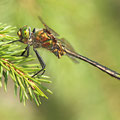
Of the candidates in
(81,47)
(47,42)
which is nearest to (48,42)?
(47,42)

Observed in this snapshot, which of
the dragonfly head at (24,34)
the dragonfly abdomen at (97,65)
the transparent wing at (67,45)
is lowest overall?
the dragonfly abdomen at (97,65)

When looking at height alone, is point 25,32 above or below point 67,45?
above

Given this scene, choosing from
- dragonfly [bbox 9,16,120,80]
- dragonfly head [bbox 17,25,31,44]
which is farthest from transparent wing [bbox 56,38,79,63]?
dragonfly head [bbox 17,25,31,44]

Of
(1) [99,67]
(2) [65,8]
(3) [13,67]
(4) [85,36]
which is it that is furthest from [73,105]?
(3) [13,67]

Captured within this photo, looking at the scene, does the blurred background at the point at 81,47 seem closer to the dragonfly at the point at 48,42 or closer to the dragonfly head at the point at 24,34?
the dragonfly at the point at 48,42

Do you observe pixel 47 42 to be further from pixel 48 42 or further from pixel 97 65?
pixel 97 65

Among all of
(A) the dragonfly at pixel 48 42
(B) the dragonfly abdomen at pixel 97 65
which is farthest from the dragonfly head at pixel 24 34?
(B) the dragonfly abdomen at pixel 97 65

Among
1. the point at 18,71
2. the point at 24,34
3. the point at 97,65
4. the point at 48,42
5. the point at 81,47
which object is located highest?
the point at 24,34
